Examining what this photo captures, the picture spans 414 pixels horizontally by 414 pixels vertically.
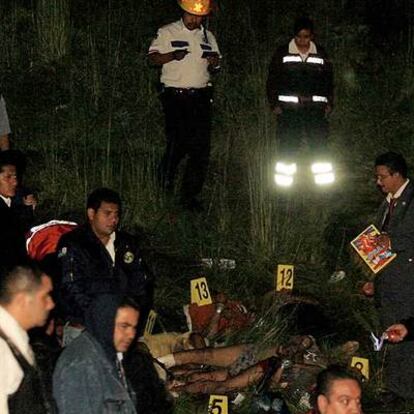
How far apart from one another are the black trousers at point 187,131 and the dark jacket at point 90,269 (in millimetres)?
3001

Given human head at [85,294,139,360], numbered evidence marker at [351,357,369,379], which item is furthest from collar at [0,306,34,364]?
numbered evidence marker at [351,357,369,379]

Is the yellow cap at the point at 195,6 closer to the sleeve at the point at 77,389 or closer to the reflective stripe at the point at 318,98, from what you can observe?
the reflective stripe at the point at 318,98

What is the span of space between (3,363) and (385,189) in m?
3.96

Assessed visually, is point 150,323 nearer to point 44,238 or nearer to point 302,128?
point 44,238

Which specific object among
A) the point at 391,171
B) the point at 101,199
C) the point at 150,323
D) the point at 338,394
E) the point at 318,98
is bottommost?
the point at 150,323

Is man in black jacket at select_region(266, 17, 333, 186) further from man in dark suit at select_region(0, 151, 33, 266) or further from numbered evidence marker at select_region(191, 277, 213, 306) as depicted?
man in dark suit at select_region(0, 151, 33, 266)

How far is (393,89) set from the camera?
14422mm

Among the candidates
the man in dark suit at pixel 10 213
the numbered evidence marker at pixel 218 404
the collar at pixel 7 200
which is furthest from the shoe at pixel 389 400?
the collar at pixel 7 200

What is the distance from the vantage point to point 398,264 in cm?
817

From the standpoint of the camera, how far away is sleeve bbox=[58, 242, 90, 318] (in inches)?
293

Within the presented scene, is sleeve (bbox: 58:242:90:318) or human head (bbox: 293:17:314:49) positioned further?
human head (bbox: 293:17:314:49)

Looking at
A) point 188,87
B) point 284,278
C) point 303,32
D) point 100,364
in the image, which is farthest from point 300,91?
point 100,364

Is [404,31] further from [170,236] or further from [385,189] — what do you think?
[385,189]

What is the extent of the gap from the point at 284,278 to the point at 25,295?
157 inches
